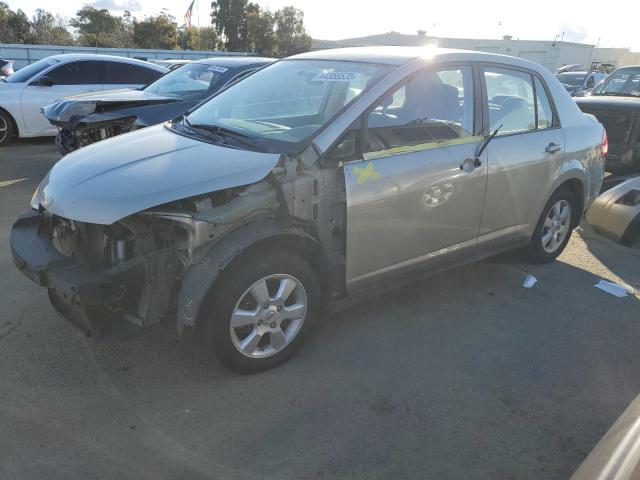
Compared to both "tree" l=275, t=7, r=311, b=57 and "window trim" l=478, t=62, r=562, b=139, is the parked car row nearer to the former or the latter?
"window trim" l=478, t=62, r=562, b=139

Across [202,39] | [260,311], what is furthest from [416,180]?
[202,39]

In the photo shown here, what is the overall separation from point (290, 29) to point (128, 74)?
41.9 meters

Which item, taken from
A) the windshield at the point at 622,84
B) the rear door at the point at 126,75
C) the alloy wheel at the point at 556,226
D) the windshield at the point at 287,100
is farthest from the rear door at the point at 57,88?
the windshield at the point at 622,84

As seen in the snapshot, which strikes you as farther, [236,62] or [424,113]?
[236,62]

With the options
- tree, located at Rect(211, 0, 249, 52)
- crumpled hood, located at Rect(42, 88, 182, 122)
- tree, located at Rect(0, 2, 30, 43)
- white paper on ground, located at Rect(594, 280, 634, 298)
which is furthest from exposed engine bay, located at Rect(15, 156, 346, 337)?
tree, located at Rect(211, 0, 249, 52)

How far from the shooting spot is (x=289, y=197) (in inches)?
119

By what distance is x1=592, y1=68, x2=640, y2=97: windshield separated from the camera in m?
9.24

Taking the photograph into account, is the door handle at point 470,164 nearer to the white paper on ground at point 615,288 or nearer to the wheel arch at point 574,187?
the wheel arch at point 574,187

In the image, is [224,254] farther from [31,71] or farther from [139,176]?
[31,71]

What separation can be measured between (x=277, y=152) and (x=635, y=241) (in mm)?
3992

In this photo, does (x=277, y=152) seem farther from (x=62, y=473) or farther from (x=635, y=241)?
(x=635, y=241)

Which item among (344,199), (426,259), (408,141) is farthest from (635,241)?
(344,199)

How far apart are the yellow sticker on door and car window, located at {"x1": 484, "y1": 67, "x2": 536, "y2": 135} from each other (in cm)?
121

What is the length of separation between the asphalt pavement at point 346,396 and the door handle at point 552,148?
1234 millimetres
